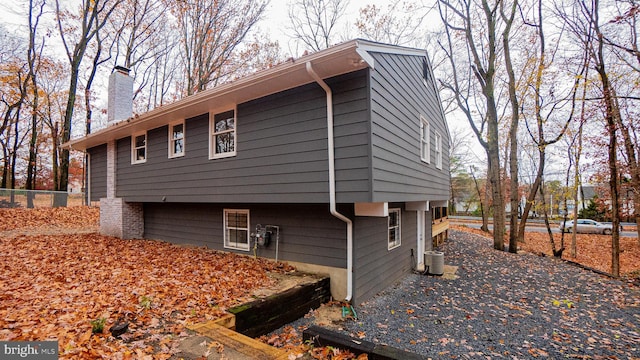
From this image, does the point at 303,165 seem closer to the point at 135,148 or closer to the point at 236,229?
the point at 236,229

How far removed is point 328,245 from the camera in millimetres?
6031

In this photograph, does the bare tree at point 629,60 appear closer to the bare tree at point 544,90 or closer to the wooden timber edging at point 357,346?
the bare tree at point 544,90

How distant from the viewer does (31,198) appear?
48.2ft

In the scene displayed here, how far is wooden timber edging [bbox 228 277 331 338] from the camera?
423 centimetres

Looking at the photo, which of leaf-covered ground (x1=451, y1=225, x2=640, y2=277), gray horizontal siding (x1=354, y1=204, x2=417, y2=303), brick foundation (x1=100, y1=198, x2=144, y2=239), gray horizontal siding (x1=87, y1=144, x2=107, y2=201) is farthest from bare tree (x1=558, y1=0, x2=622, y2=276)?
gray horizontal siding (x1=87, y1=144, x2=107, y2=201)

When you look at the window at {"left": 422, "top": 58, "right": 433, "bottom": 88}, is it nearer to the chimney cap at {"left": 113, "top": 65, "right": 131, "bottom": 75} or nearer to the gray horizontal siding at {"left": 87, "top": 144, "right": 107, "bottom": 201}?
the chimney cap at {"left": 113, "top": 65, "right": 131, "bottom": 75}

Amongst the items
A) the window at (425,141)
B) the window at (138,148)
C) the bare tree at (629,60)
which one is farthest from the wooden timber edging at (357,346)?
the bare tree at (629,60)

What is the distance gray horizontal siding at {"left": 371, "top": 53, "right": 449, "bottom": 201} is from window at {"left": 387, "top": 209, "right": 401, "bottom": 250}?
93 centimetres

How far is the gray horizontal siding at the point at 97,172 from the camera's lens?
35.0ft

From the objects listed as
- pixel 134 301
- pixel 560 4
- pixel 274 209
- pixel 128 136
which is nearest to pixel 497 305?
pixel 274 209

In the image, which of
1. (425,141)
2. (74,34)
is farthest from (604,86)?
(74,34)


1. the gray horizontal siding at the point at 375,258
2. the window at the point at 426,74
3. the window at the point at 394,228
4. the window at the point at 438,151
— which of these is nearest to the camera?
the gray horizontal siding at the point at 375,258

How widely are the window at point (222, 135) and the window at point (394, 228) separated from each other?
4.51m

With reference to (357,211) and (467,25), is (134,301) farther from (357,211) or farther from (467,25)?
(467,25)
